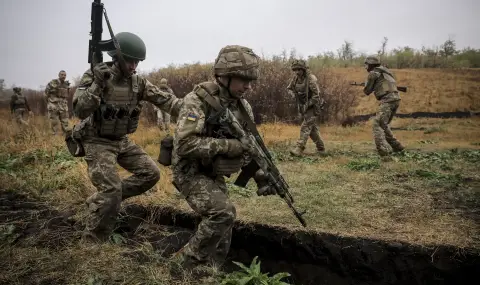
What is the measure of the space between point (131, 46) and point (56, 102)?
31.3 feet

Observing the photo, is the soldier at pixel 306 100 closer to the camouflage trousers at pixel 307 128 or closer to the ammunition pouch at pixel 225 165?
the camouflage trousers at pixel 307 128

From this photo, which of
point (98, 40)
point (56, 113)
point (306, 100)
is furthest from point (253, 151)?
point (56, 113)

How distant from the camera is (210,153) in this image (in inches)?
119

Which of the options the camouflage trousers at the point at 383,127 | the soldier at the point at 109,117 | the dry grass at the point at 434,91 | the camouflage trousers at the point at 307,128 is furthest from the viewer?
the dry grass at the point at 434,91

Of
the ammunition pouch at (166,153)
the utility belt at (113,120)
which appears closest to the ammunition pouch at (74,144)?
the utility belt at (113,120)

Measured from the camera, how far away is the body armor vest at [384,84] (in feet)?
26.7

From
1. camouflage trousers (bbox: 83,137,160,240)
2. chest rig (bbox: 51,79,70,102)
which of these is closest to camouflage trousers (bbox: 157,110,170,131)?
chest rig (bbox: 51,79,70,102)

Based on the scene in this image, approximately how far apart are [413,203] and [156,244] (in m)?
3.42

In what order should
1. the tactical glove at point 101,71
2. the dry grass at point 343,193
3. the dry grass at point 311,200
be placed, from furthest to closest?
the dry grass at point 343,193 < the tactical glove at point 101,71 < the dry grass at point 311,200

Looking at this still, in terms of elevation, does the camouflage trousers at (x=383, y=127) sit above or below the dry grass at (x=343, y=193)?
above

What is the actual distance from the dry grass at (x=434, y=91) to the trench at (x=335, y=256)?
14754mm

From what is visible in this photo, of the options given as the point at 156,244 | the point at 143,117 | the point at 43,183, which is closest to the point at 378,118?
the point at 156,244

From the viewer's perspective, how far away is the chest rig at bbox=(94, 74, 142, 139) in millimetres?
3674

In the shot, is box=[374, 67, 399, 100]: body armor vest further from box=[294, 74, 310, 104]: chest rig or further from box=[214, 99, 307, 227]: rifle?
box=[214, 99, 307, 227]: rifle
